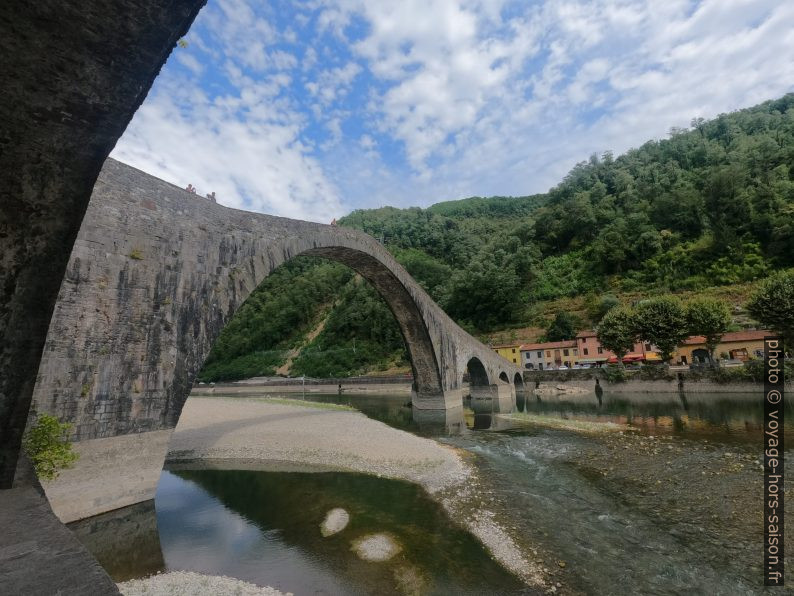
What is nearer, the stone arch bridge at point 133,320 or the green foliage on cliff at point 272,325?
the stone arch bridge at point 133,320

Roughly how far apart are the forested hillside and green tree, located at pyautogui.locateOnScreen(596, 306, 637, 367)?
15.0 metres

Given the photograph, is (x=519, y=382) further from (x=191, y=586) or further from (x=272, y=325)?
(x=272, y=325)

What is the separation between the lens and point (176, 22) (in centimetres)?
225

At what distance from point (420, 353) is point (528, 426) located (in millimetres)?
8534

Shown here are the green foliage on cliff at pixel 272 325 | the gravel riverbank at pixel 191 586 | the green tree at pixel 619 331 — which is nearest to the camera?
the gravel riverbank at pixel 191 586

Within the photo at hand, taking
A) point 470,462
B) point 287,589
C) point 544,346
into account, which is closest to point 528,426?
point 470,462

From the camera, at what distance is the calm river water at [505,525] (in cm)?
597

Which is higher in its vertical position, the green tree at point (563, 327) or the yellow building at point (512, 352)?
the green tree at point (563, 327)

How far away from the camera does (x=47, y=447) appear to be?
7070 mm

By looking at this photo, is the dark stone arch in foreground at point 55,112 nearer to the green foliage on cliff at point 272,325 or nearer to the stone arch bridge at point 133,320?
the stone arch bridge at point 133,320

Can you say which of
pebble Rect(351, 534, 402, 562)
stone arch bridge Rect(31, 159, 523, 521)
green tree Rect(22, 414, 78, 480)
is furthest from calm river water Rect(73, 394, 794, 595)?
green tree Rect(22, 414, 78, 480)

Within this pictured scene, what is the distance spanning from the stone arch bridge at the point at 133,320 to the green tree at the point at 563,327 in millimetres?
42908

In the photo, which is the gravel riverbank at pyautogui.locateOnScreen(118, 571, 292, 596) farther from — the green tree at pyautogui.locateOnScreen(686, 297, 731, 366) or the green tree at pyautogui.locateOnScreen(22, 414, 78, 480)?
the green tree at pyautogui.locateOnScreen(686, 297, 731, 366)

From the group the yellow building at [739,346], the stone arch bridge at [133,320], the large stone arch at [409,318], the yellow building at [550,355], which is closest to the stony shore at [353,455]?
the stone arch bridge at [133,320]
